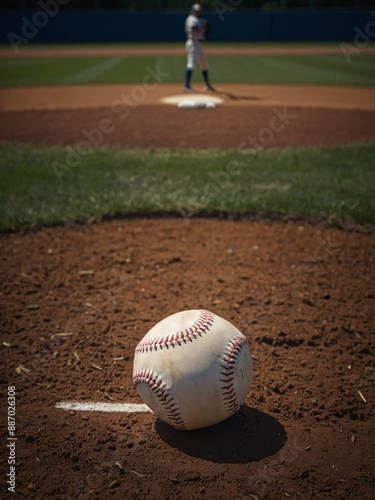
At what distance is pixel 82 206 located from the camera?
5445mm

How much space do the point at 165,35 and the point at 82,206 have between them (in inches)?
1291

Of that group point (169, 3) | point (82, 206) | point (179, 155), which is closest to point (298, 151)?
point (179, 155)

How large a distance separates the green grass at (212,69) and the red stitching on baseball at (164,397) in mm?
15894

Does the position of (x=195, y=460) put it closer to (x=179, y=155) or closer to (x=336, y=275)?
(x=336, y=275)

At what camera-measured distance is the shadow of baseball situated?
2359 millimetres

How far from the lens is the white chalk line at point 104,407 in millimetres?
2699

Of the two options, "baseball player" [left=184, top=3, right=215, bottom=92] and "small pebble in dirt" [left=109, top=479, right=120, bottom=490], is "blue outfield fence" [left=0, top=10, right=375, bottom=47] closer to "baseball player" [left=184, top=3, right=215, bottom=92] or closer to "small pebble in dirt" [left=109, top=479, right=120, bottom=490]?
"baseball player" [left=184, top=3, right=215, bottom=92]

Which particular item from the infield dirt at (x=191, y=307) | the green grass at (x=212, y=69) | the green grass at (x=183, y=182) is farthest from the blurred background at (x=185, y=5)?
the infield dirt at (x=191, y=307)

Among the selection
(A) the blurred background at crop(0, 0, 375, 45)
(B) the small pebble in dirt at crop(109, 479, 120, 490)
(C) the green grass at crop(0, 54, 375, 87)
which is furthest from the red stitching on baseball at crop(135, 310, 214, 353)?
(A) the blurred background at crop(0, 0, 375, 45)

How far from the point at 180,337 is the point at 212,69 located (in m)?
20.1

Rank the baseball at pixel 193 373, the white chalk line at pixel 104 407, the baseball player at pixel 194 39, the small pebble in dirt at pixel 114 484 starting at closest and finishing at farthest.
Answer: the small pebble in dirt at pixel 114 484 < the baseball at pixel 193 373 < the white chalk line at pixel 104 407 < the baseball player at pixel 194 39

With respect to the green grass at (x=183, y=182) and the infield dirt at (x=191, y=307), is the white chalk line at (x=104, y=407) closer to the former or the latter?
the infield dirt at (x=191, y=307)

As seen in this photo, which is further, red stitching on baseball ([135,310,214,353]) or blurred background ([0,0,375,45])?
blurred background ([0,0,375,45])

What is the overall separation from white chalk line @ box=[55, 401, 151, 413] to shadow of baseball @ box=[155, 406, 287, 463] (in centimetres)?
16
